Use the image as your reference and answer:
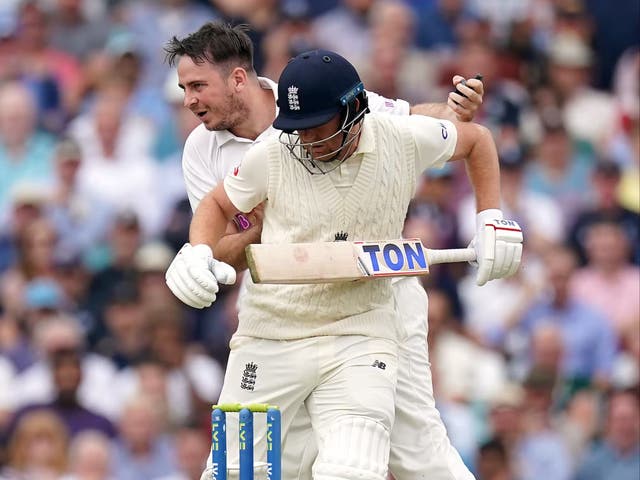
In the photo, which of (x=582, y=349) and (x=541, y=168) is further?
(x=541, y=168)

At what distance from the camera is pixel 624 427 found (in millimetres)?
8000

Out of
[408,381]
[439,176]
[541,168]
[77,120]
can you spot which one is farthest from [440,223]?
[408,381]

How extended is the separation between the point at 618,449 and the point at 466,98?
125 inches

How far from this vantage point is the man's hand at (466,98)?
17.7ft

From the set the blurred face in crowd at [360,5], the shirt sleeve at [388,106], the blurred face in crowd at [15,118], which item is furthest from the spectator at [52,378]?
the shirt sleeve at [388,106]

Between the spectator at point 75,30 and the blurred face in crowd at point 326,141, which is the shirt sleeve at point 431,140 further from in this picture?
the spectator at point 75,30

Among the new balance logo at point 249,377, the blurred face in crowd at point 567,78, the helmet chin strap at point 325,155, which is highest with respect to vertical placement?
the blurred face in crowd at point 567,78

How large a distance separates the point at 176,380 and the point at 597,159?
2884mm

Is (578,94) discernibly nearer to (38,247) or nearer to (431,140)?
(38,247)

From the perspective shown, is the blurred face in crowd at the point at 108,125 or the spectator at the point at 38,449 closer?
the spectator at the point at 38,449

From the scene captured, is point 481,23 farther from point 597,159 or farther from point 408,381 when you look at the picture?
point 408,381

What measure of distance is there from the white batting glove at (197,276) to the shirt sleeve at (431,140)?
76cm

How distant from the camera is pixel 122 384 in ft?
26.7

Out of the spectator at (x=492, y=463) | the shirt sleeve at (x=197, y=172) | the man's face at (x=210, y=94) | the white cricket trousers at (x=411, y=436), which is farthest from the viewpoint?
the spectator at (x=492, y=463)
